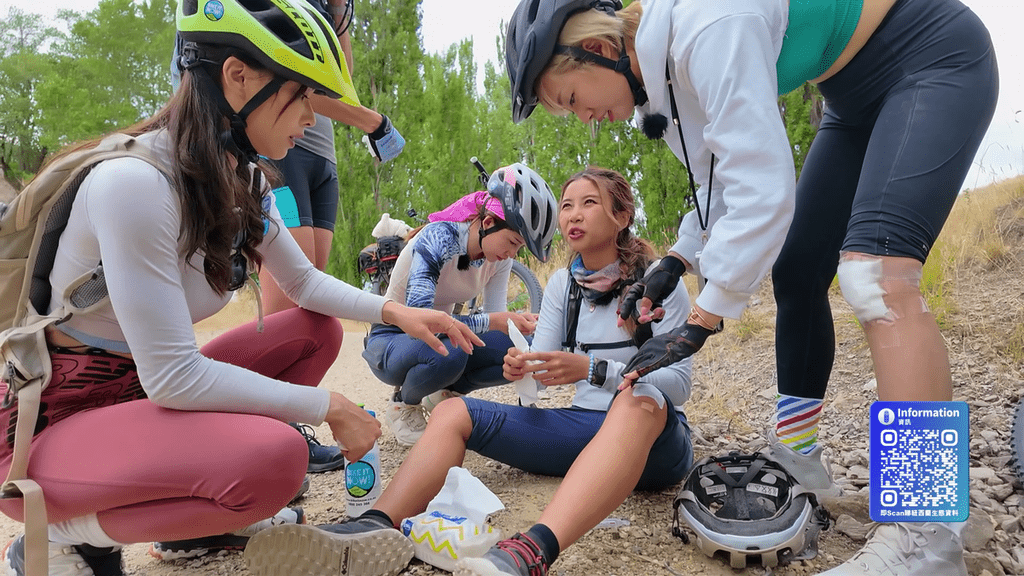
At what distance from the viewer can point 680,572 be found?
2078mm

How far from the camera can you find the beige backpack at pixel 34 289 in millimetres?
1591

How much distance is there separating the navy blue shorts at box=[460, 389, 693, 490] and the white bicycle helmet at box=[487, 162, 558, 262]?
1.01 metres

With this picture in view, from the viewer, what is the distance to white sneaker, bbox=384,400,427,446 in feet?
11.8

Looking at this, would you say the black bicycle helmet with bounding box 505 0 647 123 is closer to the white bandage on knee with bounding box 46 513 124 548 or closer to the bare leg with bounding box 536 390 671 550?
the bare leg with bounding box 536 390 671 550

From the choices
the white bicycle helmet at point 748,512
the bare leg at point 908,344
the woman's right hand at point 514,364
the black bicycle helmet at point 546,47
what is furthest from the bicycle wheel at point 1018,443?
the black bicycle helmet at point 546,47

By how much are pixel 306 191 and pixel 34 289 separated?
56.5 inches

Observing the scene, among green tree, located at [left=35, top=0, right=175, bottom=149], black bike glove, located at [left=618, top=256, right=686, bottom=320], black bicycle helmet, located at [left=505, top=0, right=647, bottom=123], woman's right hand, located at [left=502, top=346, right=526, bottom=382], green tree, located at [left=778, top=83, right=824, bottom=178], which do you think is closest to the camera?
black bicycle helmet, located at [left=505, top=0, right=647, bottom=123]

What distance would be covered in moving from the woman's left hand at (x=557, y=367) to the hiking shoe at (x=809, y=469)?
29.6 inches

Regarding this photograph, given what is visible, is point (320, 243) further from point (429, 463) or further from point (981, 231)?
point (981, 231)

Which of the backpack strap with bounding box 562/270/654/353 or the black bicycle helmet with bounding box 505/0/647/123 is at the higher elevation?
the black bicycle helmet with bounding box 505/0/647/123

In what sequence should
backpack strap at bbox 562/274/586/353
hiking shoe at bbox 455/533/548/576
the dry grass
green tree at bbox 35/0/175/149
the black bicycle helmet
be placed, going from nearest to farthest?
hiking shoe at bbox 455/533/548/576
the black bicycle helmet
backpack strap at bbox 562/274/586/353
the dry grass
green tree at bbox 35/0/175/149

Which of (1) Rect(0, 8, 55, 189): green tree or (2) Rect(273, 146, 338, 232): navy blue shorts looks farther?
(1) Rect(0, 8, 55, 189): green tree

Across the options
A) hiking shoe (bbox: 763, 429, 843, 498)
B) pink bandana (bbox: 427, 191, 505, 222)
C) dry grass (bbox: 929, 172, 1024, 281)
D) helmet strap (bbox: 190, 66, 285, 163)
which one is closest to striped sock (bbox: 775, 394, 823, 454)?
hiking shoe (bbox: 763, 429, 843, 498)

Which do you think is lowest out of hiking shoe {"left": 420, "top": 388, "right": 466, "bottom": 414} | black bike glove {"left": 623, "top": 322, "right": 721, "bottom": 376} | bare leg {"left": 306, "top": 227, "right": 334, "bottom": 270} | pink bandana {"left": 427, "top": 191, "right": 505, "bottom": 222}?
hiking shoe {"left": 420, "top": 388, "right": 466, "bottom": 414}
